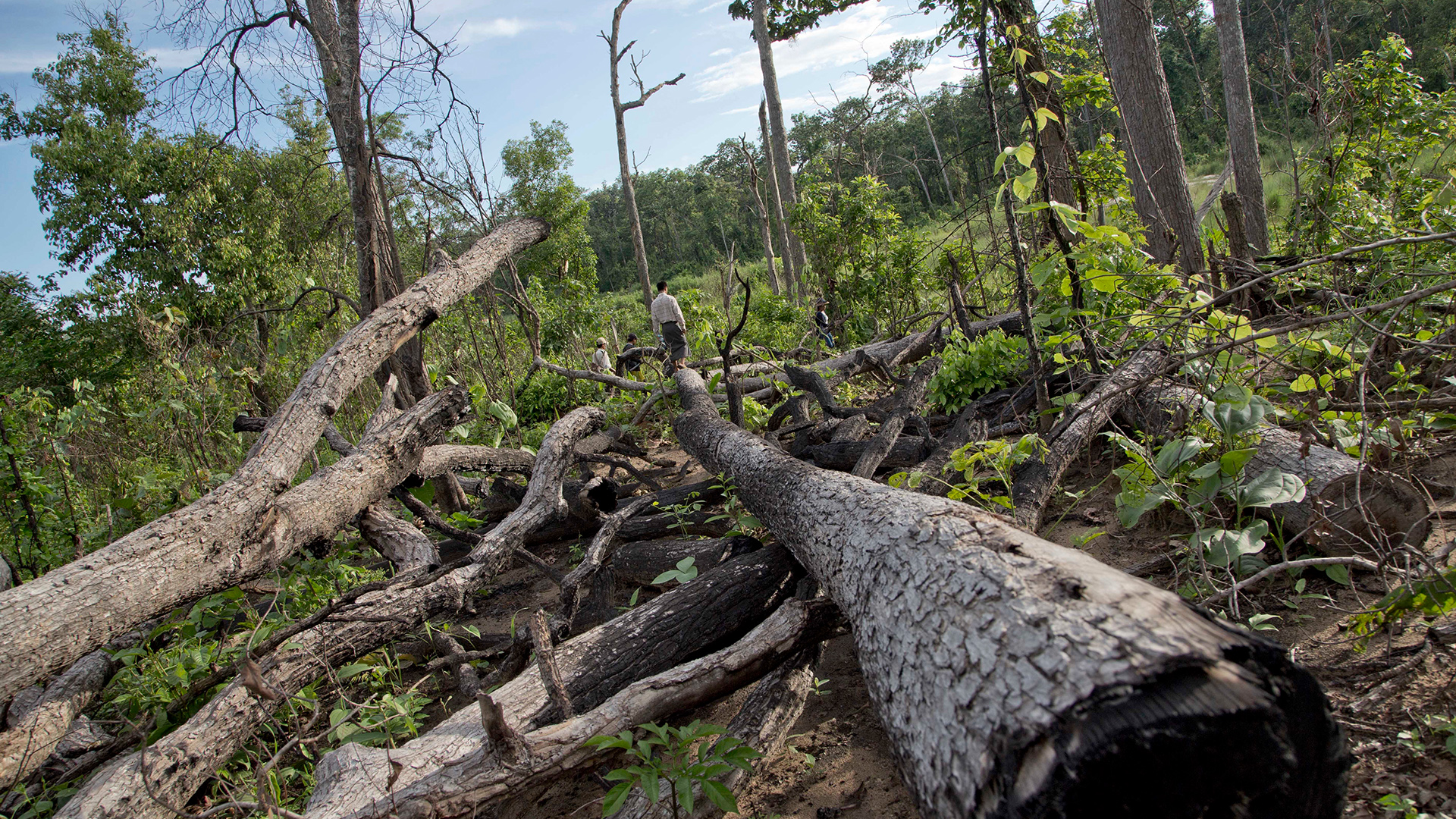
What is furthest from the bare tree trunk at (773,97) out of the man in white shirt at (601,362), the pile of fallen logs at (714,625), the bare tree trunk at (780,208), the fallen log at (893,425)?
the pile of fallen logs at (714,625)

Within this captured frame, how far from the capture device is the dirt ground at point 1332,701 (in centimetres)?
147

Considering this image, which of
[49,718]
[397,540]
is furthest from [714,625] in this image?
[49,718]

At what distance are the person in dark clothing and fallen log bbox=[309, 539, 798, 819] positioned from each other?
5.83 metres

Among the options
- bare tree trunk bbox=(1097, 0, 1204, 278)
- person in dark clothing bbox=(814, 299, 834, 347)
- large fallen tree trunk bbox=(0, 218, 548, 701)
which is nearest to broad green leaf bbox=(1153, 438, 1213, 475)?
large fallen tree trunk bbox=(0, 218, 548, 701)

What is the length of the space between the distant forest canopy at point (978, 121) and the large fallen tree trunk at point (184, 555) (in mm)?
3311

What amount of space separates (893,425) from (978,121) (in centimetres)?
2891

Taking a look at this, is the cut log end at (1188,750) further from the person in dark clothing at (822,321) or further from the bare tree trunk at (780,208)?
the bare tree trunk at (780,208)

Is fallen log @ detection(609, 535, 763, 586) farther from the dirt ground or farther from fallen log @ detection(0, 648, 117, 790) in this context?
fallen log @ detection(0, 648, 117, 790)

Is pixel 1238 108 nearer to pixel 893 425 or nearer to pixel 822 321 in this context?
pixel 822 321

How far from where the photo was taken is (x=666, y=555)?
305 centimetres

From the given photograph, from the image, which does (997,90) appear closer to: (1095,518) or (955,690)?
(1095,518)

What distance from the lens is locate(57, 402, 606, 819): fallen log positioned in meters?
1.97

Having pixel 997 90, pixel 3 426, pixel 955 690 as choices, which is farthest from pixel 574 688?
pixel 3 426

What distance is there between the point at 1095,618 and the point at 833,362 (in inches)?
188
